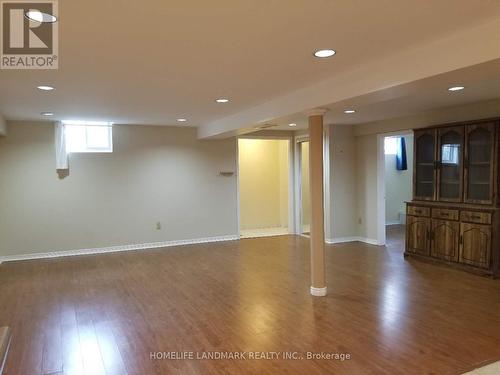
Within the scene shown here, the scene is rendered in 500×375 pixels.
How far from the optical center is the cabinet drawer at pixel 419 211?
5430 millimetres

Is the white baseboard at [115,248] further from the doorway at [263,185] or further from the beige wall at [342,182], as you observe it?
the beige wall at [342,182]

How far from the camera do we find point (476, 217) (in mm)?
4773

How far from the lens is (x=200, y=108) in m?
4.96

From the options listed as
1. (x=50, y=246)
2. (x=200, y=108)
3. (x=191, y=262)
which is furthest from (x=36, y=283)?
(x=200, y=108)

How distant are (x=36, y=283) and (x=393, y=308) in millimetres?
4266

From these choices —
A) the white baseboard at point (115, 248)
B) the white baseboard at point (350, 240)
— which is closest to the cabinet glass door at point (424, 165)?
the white baseboard at point (350, 240)

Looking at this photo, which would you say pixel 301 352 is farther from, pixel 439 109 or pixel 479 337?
pixel 439 109

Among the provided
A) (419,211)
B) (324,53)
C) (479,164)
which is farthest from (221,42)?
(419,211)

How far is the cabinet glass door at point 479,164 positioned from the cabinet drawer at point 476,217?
163 millimetres

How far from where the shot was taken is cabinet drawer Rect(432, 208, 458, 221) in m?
5.04

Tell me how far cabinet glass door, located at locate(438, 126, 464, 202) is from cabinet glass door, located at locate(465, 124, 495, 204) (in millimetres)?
99

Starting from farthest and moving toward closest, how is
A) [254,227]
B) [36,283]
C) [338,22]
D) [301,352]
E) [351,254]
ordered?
[254,227]
[351,254]
[36,283]
[301,352]
[338,22]

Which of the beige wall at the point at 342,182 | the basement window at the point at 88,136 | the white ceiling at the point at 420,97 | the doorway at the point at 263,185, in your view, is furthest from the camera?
the doorway at the point at 263,185

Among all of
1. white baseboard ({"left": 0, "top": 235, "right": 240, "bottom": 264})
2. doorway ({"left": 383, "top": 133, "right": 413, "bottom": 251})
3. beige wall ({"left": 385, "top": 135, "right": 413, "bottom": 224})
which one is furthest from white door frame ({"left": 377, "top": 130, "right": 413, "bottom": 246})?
white baseboard ({"left": 0, "top": 235, "right": 240, "bottom": 264})
